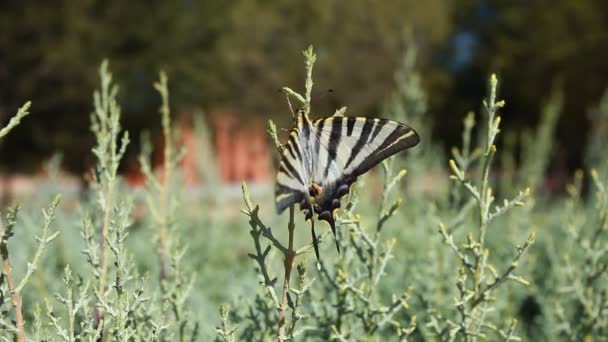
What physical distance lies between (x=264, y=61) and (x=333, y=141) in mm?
22905

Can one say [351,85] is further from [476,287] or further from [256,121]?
[476,287]

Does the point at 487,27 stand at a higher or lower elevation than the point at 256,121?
higher

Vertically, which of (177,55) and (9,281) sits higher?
(177,55)

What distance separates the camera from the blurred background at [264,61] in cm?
1522

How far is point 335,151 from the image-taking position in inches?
64.8

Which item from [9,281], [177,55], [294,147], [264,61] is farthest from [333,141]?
[264,61]

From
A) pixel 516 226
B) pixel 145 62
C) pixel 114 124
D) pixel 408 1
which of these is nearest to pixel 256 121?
pixel 145 62

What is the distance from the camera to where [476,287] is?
1.88m

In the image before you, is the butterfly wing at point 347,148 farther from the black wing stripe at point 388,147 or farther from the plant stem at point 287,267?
the plant stem at point 287,267

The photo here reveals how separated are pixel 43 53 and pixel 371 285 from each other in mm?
14517

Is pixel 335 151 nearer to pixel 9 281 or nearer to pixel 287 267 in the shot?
pixel 287 267

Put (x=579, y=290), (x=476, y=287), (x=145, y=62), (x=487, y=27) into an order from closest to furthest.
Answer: (x=476, y=287)
(x=579, y=290)
(x=145, y=62)
(x=487, y=27)

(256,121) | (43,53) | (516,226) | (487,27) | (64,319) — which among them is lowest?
(64,319)

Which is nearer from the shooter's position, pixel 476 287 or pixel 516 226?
pixel 476 287
